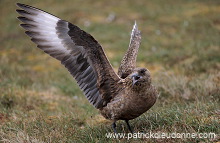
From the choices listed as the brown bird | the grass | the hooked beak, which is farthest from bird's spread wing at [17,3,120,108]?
the grass

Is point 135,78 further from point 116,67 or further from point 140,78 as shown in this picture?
point 116,67

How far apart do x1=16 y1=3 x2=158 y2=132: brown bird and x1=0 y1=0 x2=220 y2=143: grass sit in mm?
341

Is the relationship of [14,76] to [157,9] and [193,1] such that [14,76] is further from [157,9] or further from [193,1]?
[193,1]

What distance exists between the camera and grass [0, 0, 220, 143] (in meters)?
4.25

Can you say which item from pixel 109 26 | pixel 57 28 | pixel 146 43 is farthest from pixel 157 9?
pixel 57 28

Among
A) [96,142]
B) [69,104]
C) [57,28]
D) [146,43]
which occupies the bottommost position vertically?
[96,142]

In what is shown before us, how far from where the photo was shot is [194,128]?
383 cm

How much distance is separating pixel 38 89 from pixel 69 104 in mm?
1055

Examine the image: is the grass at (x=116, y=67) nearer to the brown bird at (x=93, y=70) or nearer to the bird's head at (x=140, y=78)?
the brown bird at (x=93, y=70)

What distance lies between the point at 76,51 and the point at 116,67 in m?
4.51

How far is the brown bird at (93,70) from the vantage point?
4.02 m

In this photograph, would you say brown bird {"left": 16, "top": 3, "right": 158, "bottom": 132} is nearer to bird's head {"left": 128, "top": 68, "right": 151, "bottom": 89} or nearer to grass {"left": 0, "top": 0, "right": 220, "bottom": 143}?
bird's head {"left": 128, "top": 68, "right": 151, "bottom": 89}

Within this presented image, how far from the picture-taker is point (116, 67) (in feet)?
29.5

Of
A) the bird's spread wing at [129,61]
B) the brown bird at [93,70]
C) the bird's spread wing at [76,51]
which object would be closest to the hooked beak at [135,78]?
the brown bird at [93,70]
